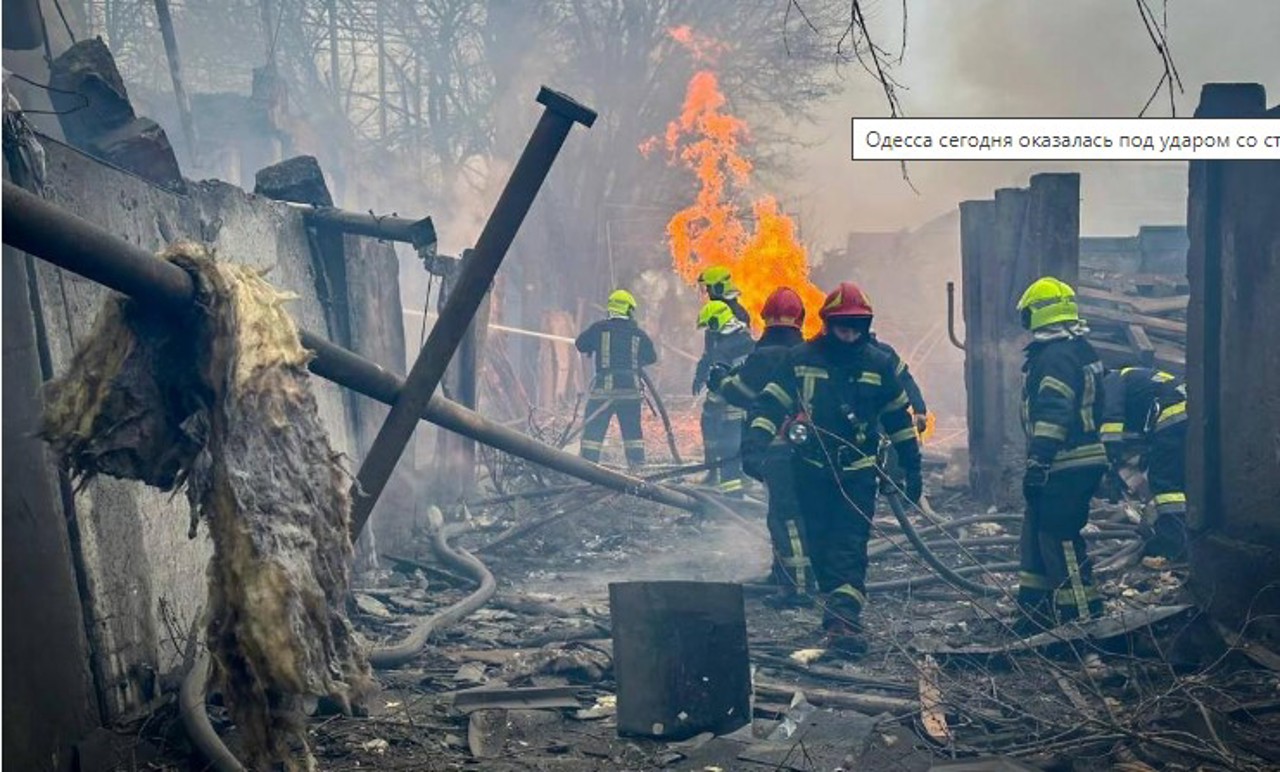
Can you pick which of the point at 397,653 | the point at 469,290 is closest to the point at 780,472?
the point at 397,653

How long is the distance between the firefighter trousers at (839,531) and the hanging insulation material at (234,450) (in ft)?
15.5

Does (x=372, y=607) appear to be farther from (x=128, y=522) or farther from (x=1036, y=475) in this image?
(x=1036, y=475)

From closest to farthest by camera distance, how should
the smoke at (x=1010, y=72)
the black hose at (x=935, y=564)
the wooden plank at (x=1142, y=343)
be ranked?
the black hose at (x=935, y=564) → the wooden plank at (x=1142, y=343) → the smoke at (x=1010, y=72)

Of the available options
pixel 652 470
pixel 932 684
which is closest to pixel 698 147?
pixel 652 470

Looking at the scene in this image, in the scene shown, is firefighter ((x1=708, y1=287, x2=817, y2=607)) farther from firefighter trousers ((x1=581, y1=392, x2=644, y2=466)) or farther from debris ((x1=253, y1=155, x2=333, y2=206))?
firefighter trousers ((x1=581, y1=392, x2=644, y2=466))

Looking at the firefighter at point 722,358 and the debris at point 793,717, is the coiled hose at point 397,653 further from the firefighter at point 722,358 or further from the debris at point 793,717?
the firefighter at point 722,358

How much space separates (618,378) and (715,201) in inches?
494

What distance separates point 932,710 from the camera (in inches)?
212

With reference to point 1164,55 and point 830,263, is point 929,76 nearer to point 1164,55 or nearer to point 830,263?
point 830,263

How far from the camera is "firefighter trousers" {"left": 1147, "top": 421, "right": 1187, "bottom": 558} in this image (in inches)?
320

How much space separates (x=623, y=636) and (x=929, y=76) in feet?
101

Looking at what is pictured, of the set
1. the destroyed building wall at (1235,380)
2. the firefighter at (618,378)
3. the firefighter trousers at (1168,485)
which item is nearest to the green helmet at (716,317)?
the firefighter at (618,378)

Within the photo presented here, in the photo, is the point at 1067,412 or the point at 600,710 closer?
the point at 600,710

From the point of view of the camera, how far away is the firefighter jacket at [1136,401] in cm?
859
